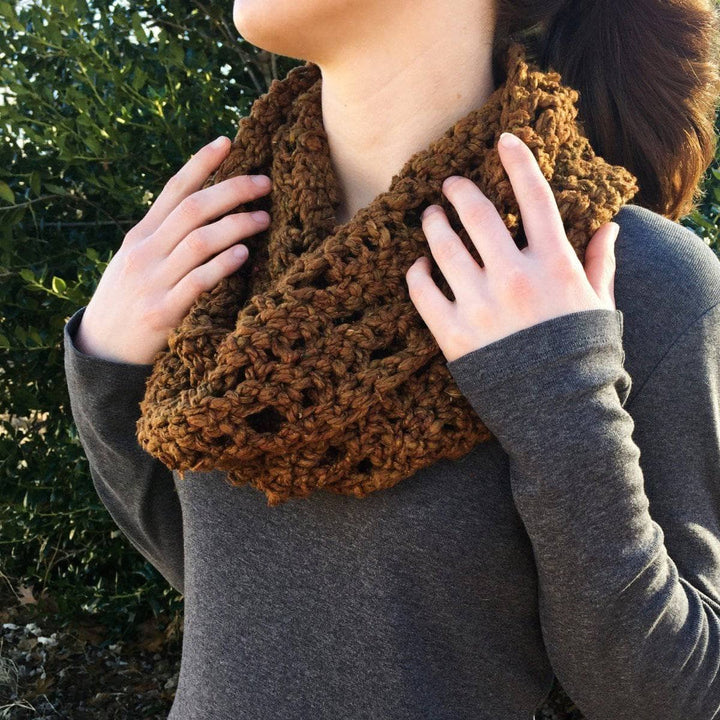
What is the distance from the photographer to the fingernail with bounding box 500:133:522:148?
1013 millimetres

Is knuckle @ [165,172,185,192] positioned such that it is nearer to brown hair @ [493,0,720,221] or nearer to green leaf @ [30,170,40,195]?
brown hair @ [493,0,720,221]

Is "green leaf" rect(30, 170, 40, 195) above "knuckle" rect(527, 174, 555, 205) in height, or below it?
above

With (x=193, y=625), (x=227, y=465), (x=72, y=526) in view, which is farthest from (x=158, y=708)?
(x=227, y=465)

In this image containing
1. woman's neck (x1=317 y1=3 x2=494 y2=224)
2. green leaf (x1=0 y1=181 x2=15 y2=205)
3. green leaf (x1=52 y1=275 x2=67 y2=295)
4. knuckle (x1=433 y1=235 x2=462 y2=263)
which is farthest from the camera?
green leaf (x1=0 y1=181 x2=15 y2=205)

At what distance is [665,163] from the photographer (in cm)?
125

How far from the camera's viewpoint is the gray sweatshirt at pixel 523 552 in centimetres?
91

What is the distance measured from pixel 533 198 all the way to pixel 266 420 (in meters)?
0.43

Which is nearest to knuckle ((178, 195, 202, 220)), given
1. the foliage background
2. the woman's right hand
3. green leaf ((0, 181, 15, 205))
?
the woman's right hand

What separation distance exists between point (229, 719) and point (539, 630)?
437 millimetres

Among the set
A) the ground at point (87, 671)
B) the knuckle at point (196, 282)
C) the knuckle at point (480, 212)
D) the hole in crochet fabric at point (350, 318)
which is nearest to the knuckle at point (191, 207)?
the knuckle at point (196, 282)

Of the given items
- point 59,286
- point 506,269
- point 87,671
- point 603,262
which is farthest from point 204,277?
point 87,671

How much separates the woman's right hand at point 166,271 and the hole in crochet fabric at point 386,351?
0.28 m

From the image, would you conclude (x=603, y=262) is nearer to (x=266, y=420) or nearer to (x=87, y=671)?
(x=266, y=420)

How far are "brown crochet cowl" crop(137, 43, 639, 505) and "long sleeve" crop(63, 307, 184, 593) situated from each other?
108mm
